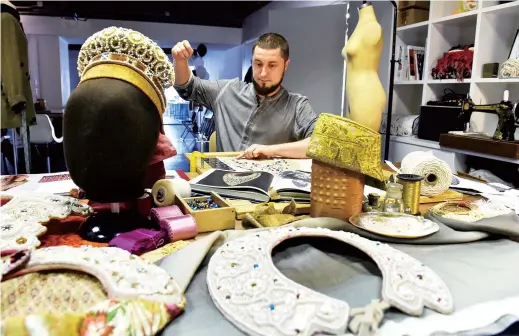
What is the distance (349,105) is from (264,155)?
57 centimetres

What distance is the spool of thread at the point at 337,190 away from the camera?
851 mm

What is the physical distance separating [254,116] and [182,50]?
0.88 meters

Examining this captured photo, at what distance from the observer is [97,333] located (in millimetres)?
424

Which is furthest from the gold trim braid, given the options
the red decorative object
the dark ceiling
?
the dark ceiling

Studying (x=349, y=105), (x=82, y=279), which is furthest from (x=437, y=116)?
(x=82, y=279)

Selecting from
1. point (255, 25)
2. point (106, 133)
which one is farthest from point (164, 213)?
point (255, 25)

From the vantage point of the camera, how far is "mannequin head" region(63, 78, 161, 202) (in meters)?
0.69

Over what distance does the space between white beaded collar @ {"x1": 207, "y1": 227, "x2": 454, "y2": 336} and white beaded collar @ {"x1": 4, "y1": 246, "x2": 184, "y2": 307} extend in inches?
2.5

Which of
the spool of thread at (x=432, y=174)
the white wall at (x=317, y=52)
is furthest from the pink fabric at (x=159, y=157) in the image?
the white wall at (x=317, y=52)

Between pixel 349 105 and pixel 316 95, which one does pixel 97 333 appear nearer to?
pixel 349 105

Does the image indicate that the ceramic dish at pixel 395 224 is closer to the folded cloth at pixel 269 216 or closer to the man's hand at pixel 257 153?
the folded cloth at pixel 269 216

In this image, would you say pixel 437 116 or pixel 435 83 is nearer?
pixel 437 116

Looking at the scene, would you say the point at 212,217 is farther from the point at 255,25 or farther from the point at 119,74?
the point at 255,25

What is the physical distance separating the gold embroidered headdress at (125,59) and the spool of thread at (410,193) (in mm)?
582
